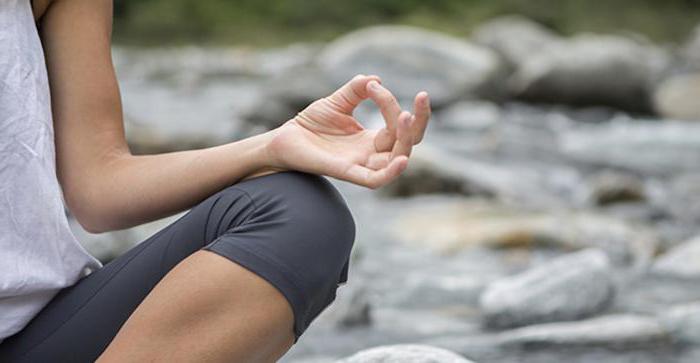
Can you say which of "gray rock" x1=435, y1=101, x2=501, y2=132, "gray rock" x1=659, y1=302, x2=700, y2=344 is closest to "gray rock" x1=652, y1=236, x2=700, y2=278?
"gray rock" x1=659, y1=302, x2=700, y2=344

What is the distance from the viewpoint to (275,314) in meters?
1.45

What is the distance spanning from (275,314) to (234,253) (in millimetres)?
82

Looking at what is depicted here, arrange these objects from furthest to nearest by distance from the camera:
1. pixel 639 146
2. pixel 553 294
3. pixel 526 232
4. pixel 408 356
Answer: pixel 639 146 → pixel 526 232 → pixel 553 294 → pixel 408 356

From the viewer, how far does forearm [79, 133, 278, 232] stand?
1.61m

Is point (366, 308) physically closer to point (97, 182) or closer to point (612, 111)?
point (97, 182)

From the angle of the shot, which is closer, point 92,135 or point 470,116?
point 92,135

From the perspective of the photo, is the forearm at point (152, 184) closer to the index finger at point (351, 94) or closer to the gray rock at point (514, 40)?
the index finger at point (351, 94)

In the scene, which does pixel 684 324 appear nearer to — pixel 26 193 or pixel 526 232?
pixel 526 232

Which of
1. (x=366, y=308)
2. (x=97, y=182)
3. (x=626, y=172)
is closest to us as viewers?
(x=97, y=182)

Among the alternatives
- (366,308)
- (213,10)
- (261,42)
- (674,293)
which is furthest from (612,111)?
(213,10)

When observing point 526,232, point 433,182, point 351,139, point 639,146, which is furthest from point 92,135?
point 639,146

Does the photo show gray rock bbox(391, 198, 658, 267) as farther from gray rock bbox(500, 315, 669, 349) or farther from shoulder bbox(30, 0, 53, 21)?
shoulder bbox(30, 0, 53, 21)

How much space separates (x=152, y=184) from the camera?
1.67 m

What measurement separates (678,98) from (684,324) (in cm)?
727
